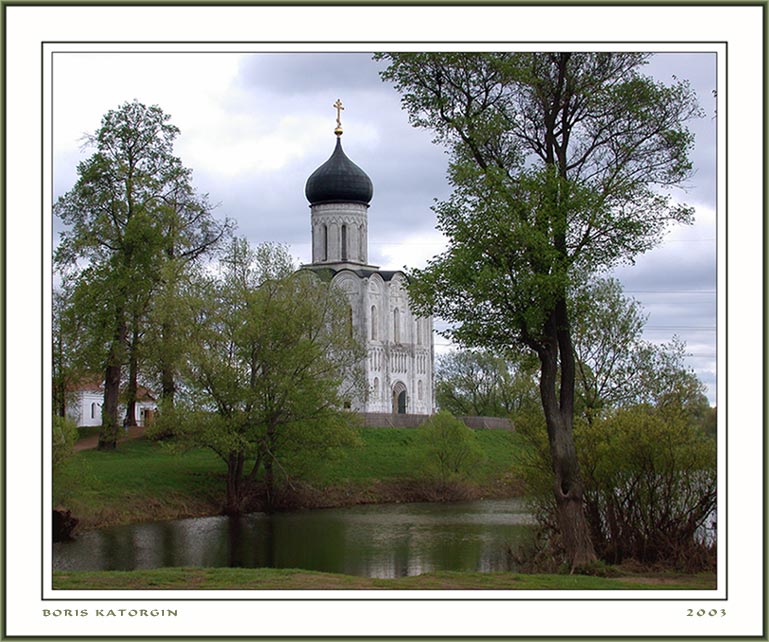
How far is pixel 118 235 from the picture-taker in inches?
1339

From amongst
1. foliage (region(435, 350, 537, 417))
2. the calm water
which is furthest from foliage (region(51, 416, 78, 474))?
foliage (region(435, 350, 537, 417))

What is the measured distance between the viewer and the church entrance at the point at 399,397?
186 feet

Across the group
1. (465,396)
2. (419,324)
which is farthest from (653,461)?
(465,396)

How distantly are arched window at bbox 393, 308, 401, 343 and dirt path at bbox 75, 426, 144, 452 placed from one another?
20775mm

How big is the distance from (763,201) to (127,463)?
24.9 meters

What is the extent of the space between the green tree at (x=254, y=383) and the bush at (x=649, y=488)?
14.1 metres

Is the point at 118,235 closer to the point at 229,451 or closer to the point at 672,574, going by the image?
the point at 229,451

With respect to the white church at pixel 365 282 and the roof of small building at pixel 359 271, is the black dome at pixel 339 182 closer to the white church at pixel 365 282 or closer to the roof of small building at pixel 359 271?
the white church at pixel 365 282

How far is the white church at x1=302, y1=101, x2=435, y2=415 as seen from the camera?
54844mm

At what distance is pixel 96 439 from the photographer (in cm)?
3719

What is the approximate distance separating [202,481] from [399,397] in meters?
26.1

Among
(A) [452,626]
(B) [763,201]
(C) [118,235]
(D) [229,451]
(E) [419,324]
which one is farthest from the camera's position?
(E) [419,324]

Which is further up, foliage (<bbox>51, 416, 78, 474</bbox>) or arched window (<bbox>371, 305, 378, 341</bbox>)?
arched window (<bbox>371, 305, 378, 341</bbox>)

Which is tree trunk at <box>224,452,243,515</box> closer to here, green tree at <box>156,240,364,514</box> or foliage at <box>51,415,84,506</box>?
green tree at <box>156,240,364,514</box>
